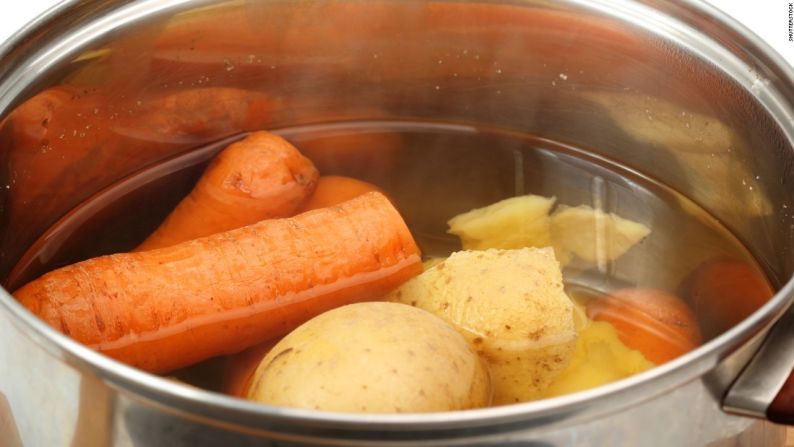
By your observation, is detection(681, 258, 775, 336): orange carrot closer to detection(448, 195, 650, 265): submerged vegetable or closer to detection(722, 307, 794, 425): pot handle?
detection(448, 195, 650, 265): submerged vegetable

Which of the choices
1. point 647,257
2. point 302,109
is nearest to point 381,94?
point 302,109

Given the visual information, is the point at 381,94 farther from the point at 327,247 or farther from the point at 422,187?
the point at 327,247

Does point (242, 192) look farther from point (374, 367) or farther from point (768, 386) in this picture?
point (768, 386)

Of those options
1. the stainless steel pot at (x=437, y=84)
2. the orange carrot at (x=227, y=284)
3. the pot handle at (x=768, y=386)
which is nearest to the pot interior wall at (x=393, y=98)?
the stainless steel pot at (x=437, y=84)

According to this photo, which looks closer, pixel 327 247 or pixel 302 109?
pixel 327 247

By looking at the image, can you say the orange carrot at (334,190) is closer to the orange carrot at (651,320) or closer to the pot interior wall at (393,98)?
the pot interior wall at (393,98)

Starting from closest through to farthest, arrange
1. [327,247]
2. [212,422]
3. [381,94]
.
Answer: [212,422] → [327,247] → [381,94]
